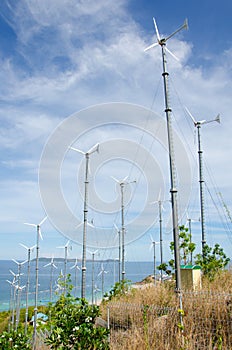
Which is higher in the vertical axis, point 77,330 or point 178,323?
point 178,323

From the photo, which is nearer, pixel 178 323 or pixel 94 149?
pixel 178 323

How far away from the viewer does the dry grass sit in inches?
252

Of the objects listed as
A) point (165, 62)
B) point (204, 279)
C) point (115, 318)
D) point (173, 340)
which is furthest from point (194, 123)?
point (173, 340)

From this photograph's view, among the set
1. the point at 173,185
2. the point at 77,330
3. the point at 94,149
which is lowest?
the point at 77,330

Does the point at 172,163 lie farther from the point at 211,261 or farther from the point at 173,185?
the point at 211,261

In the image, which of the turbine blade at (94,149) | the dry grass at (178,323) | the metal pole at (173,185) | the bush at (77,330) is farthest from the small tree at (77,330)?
the turbine blade at (94,149)

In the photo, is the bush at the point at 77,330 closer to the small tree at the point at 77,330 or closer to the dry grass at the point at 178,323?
the small tree at the point at 77,330

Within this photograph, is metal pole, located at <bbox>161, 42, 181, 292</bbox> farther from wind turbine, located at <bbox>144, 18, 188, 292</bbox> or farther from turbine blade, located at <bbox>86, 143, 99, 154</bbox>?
turbine blade, located at <bbox>86, 143, 99, 154</bbox>

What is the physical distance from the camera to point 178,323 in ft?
22.3

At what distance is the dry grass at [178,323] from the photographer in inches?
252

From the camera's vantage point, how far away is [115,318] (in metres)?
10.0

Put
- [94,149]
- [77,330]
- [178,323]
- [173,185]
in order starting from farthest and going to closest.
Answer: [94,149] → [173,185] → [178,323] → [77,330]

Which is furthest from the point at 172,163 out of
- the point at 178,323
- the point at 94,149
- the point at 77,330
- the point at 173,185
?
the point at 94,149

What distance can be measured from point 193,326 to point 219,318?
2.22ft
